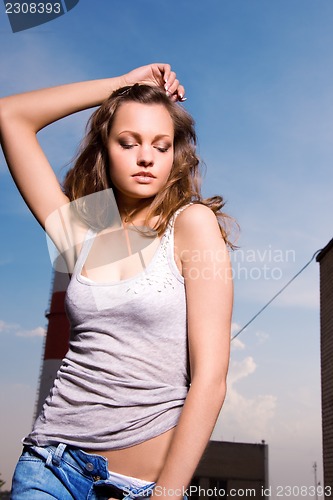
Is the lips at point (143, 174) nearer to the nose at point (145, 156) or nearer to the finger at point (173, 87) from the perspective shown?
the nose at point (145, 156)

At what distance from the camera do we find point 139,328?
1.46m

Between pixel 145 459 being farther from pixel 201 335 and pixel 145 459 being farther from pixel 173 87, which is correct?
pixel 173 87

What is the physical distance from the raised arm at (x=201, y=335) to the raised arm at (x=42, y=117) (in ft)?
1.50

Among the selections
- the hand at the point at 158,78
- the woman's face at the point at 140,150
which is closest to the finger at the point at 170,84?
the hand at the point at 158,78

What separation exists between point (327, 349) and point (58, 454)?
12.2 meters

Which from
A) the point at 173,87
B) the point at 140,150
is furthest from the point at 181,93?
the point at 140,150

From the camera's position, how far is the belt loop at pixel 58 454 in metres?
1.42

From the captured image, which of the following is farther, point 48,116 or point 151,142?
point 48,116

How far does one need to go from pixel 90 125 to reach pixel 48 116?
136 mm

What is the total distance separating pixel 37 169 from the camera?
1.82 m

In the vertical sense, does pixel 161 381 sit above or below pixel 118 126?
below

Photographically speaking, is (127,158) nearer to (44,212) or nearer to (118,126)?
(118,126)

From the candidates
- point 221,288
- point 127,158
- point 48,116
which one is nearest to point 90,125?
point 48,116

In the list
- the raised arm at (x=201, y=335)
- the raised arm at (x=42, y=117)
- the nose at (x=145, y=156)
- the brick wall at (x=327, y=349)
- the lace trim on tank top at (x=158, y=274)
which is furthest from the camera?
the brick wall at (x=327, y=349)
